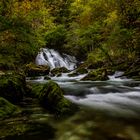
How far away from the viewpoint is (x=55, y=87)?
8.96 m

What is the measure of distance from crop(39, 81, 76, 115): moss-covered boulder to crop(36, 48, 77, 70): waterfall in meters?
18.9

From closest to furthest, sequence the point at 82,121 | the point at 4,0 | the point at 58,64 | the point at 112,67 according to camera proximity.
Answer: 1. the point at 82,121
2. the point at 4,0
3. the point at 112,67
4. the point at 58,64

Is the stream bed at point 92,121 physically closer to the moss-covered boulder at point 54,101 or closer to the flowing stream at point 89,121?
the flowing stream at point 89,121

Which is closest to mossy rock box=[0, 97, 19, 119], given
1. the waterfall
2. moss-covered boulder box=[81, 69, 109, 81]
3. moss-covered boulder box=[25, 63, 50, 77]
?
moss-covered boulder box=[81, 69, 109, 81]

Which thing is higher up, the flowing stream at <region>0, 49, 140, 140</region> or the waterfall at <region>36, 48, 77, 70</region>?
the waterfall at <region>36, 48, 77, 70</region>

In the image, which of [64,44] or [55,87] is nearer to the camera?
[55,87]

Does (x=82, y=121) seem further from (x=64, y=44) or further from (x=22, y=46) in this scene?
(x=64, y=44)

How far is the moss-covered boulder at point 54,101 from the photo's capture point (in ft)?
27.4

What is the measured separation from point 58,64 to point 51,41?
25.4 feet

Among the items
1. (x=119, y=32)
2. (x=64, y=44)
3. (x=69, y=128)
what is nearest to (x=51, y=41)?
(x=64, y=44)

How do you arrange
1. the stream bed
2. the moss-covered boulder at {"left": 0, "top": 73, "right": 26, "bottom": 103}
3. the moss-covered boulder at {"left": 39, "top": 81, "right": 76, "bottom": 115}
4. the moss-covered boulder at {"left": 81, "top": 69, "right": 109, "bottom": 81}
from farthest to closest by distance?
the moss-covered boulder at {"left": 81, "top": 69, "right": 109, "bottom": 81} < the moss-covered boulder at {"left": 0, "top": 73, "right": 26, "bottom": 103} < the moss-covered boulder at {"left": 39, "top": 81, "right": 76, "bottom": 115} < the stream bed

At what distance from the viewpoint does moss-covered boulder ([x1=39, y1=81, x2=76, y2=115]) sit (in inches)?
329

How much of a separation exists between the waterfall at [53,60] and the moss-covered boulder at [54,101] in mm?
18897

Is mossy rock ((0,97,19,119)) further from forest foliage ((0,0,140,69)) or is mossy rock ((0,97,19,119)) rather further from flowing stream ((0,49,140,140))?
forest foliage ((0,0,140,69))
